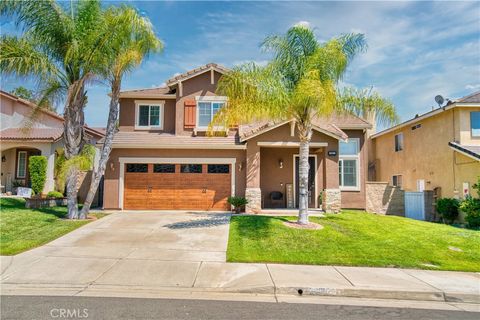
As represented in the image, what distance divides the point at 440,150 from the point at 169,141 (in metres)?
15.2

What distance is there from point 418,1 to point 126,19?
11109mm

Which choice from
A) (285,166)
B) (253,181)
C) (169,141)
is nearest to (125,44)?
(169,141)

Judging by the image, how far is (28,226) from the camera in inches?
460

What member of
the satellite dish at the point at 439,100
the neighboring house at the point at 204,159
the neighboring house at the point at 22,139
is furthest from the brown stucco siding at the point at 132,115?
the satellite dish at the point at 439,100

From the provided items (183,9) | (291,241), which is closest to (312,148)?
(291,241)

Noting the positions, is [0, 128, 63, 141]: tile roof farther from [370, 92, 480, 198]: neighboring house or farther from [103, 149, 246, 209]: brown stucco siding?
[370, 92, 480, 198]: neighboring house

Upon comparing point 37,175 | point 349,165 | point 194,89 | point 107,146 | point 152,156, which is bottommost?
point 37,175

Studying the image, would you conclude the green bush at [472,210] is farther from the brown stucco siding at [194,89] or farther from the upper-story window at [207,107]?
the brown stucco siding at [194,89]

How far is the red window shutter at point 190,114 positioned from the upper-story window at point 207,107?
0.75 feet

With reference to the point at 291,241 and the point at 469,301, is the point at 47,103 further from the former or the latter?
the point at 469,301

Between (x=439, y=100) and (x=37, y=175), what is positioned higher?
(x=439, y=100)

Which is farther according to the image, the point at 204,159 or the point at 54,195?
the point at 54,195

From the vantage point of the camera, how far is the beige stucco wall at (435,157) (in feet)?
55.5

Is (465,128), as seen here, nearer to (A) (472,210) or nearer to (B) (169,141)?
(A) (472,210)
